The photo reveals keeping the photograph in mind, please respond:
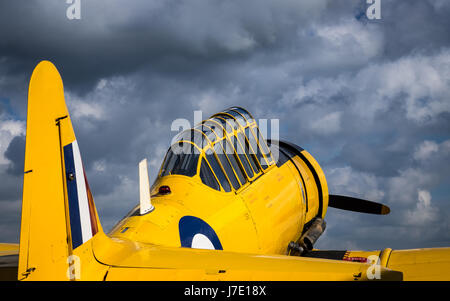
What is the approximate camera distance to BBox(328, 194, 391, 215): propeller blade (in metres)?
11.3

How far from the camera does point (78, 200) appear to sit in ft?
11.0

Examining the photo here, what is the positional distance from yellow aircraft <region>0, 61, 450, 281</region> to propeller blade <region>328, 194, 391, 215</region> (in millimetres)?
2435

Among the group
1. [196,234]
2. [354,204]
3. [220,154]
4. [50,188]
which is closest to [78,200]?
[50,188]

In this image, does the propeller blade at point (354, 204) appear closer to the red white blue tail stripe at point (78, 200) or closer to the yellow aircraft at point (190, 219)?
the yellow aircraft at point (190, 219)

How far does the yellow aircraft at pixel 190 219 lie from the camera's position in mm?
3078

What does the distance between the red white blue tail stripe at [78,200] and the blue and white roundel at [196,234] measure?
1.35 m

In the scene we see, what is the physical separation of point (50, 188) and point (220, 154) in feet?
11.4

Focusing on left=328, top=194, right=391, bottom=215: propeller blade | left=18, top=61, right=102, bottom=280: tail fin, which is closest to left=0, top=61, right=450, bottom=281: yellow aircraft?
left=18, top=61, right=102, bottom=280: tail fin

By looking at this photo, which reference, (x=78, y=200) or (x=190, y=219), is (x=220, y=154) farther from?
(x=78, y=200)

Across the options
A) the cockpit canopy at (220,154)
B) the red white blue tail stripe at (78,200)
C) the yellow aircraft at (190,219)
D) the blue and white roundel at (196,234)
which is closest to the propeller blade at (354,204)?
the yellow aircraft at (190,219)

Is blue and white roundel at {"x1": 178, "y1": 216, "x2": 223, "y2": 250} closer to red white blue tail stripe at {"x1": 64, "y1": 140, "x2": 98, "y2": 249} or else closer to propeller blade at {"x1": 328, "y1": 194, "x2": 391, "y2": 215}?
red white blue tail stripe at {"x1": 64, "y1": 140, "x2": 98, "y2": 249}

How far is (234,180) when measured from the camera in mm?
6367
